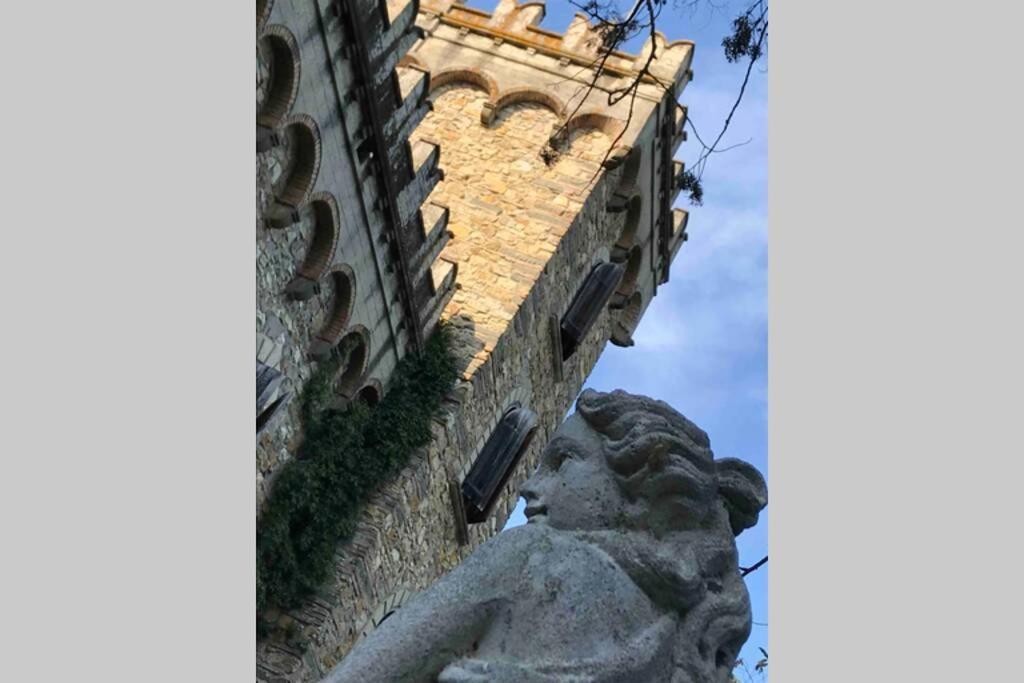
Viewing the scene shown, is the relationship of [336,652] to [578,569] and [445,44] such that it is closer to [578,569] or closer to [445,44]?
[578,569]

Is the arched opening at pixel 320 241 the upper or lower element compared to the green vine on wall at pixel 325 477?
upper

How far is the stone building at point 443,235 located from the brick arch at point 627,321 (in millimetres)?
36

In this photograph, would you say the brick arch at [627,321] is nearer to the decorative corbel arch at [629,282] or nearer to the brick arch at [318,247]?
the decorative corbel arch at [629,282]

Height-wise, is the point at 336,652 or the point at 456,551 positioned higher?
the point at 456,551

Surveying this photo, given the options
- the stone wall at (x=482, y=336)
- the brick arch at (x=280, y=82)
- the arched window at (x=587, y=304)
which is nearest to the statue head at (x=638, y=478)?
the brick arch at (x=280, y=82)

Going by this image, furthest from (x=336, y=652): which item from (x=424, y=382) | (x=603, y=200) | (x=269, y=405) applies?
(x=603, y=200)

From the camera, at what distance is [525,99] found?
1493cm

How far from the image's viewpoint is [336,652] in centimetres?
889

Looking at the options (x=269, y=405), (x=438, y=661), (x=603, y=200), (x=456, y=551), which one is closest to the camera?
(x=438, y=661)

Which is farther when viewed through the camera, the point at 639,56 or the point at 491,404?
the point at 639,56

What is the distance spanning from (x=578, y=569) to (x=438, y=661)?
38 centimetres

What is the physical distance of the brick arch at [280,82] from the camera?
777cm

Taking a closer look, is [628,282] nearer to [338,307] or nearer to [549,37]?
[549,37]

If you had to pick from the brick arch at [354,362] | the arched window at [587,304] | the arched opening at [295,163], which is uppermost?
the arched window at [587,304]
